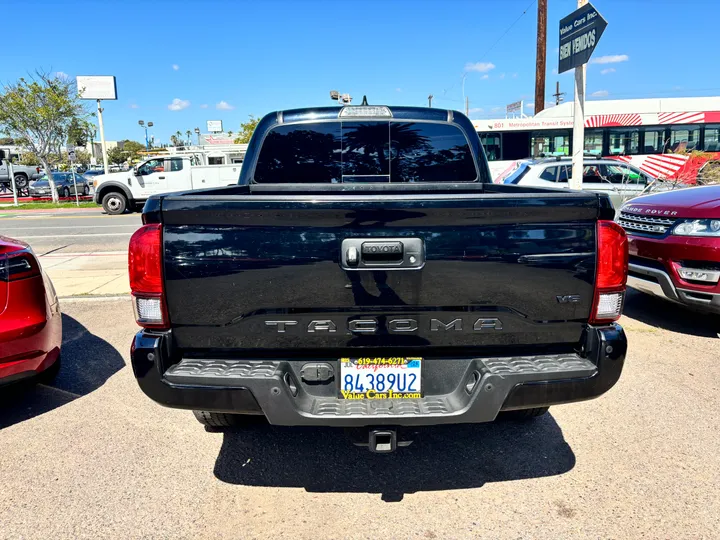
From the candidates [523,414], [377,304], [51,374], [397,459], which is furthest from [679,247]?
[51,374]

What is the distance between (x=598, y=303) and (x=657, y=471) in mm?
1280

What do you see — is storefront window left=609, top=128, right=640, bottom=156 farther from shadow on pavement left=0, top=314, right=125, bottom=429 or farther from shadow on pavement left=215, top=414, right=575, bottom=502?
shadow on pavement left=0, top=314, right=125, bottom=429

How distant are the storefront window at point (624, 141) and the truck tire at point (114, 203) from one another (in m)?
18.0

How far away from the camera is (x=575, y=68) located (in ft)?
29.3

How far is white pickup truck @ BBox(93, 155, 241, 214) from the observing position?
20500mm

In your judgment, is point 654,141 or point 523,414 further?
point 654,141

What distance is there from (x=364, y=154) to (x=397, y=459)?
2144 millimetres

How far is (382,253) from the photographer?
7.67ft

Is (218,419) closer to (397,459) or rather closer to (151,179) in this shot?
(397,459)

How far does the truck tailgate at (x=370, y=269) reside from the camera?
7.63 feet

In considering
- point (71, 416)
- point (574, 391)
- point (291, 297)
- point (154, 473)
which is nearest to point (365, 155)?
point (291, 297)

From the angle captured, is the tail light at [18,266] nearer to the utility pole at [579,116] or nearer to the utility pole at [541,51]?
the utility pole at [579,116]

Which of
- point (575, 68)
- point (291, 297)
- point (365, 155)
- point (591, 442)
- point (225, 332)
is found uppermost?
point (575, 68)

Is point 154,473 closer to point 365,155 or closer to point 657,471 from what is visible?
point 365,155
